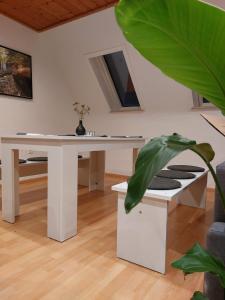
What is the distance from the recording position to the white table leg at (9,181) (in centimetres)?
A: 184

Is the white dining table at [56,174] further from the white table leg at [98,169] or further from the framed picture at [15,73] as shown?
the framed picture at [15,73]

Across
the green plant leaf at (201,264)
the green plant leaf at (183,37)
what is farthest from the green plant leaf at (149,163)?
the green plant leaf at (201,264)

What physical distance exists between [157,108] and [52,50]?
1.89 metres

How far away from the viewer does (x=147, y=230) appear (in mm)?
1293

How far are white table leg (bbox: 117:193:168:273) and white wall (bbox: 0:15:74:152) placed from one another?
7.73ft

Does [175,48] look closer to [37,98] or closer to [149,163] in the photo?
[149,163]

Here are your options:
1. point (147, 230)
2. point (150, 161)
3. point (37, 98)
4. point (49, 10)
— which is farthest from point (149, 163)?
point (37, 98)

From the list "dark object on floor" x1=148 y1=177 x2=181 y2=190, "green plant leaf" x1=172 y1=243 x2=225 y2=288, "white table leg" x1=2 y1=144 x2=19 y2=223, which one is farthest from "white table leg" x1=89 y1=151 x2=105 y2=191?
"green plant leaf" x1=172 y1=243 x2=225 y2=288

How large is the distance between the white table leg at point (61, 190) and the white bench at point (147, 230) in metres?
0.40

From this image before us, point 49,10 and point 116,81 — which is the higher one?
point 49,10

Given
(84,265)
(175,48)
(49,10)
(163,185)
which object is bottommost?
(84,265)

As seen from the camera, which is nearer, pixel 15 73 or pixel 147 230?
pixel 147 230

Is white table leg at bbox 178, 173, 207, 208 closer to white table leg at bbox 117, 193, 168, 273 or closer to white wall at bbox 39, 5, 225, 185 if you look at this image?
white wall at bbox 39, 5, 225, 185

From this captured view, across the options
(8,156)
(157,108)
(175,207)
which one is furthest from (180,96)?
(8,156)
